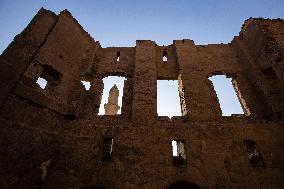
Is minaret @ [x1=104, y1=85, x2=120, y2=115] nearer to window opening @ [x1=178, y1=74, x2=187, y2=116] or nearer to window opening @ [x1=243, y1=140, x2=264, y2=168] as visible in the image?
window opening @ [x1=178, y1=74, x2=187, y2=116]

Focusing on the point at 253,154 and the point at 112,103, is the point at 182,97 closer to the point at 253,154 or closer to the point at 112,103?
the point at 253,154

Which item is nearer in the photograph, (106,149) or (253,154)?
(253,154)

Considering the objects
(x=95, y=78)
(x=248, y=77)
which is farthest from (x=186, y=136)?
(x=95, y=78)

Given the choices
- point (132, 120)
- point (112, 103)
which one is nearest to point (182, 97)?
point (132, 120)

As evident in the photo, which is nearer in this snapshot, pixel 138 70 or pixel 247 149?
pixel 247 149

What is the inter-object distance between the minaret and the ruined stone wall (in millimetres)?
13015

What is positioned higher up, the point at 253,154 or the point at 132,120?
the point at 132,120

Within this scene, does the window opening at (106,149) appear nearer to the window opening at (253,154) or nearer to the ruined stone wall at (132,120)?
the ruined stone wall at (132,120)

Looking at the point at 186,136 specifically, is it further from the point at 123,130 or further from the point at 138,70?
the point at 138,70

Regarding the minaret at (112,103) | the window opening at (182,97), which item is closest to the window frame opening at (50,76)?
the window opening at (182,97)

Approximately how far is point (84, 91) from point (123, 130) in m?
3.16

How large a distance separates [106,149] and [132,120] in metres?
1.64

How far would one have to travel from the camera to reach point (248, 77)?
11062 mm

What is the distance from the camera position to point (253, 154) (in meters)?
8.70
